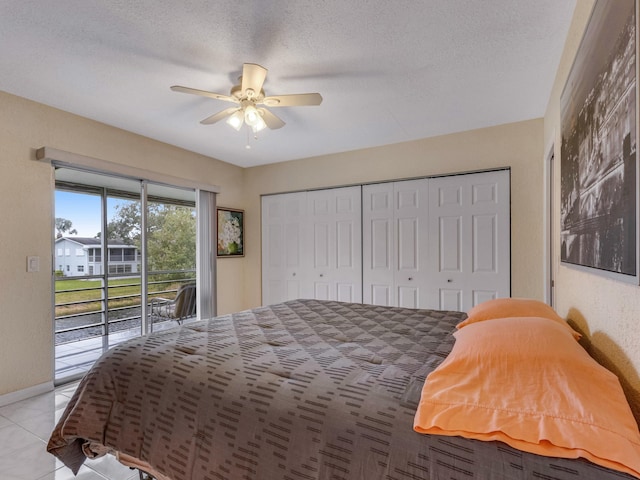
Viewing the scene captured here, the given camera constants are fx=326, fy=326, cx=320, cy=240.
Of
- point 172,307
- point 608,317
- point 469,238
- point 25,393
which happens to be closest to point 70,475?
point 25,393

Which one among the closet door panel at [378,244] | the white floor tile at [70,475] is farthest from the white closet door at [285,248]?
the white floor tile at [70,475]

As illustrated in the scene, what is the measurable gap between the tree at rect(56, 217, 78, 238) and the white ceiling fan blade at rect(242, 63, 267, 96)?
2.36 m

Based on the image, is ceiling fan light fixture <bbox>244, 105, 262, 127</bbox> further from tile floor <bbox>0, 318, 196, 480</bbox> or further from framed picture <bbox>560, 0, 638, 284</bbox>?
tile floor <bbox>0, 318, 196, 480</bbox>

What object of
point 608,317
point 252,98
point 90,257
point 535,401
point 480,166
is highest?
point 252,98

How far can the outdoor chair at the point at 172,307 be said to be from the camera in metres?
4.07

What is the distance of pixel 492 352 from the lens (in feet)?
3.33

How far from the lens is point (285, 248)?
4840 mm

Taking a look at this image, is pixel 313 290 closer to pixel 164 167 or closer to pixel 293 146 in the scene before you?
pixel 293 146

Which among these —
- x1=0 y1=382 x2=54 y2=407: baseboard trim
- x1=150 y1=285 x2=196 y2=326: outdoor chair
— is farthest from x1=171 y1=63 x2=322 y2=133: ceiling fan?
x1=0 y1=382 x2=54 y2=407: baseboard trim

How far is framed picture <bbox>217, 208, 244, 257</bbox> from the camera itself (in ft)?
15.7

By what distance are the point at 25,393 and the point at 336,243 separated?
11.2 ft

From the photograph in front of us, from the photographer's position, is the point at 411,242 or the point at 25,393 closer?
the point at 25,393

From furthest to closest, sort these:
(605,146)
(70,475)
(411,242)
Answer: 1. (411,242)
2. (70,475)
3. (605,146)

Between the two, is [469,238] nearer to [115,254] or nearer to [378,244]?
[378,244]
